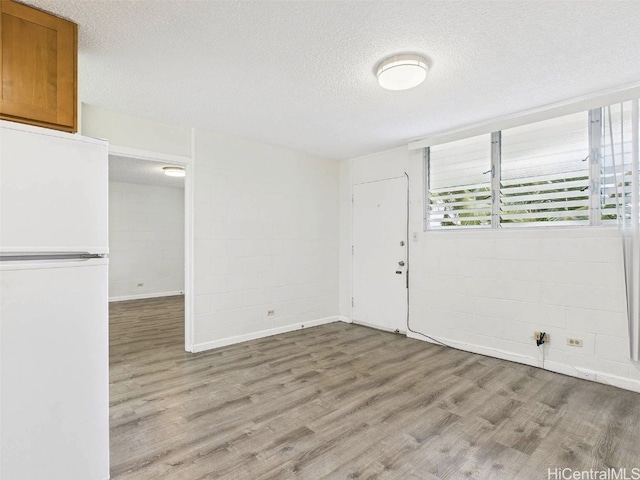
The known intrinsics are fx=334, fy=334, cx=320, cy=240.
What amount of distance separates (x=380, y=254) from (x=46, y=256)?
3961 millimetres

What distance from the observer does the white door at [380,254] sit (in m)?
4.63

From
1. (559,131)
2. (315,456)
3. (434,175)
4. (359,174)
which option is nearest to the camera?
(315,456)

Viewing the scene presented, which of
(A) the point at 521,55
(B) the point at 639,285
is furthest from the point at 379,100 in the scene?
(B) the point at 639,285

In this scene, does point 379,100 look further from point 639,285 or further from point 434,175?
point 639,285

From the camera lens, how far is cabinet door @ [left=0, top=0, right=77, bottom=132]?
171 cm

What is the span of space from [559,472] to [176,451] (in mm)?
2204

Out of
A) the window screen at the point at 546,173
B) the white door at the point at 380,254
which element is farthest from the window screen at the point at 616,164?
the white door at the point at 380,254

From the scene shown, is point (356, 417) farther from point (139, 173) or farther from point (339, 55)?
point (139, 173)

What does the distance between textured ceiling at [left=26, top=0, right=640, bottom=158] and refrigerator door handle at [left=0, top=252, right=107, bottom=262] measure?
54.3 inches

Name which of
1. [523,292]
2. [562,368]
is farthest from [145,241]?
[562,368]

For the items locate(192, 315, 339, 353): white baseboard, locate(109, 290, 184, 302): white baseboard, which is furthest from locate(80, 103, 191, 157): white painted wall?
locate(109, 290, 184, 302): white baseboard

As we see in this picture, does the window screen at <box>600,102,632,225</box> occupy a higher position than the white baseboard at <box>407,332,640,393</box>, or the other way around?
the window screen at <box>600,102,632,225</box>

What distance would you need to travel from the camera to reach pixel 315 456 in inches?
78.4

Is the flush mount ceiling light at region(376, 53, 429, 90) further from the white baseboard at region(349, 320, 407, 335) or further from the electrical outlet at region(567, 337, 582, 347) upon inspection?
the white baseboard at region(349, 320, 407, 335)
